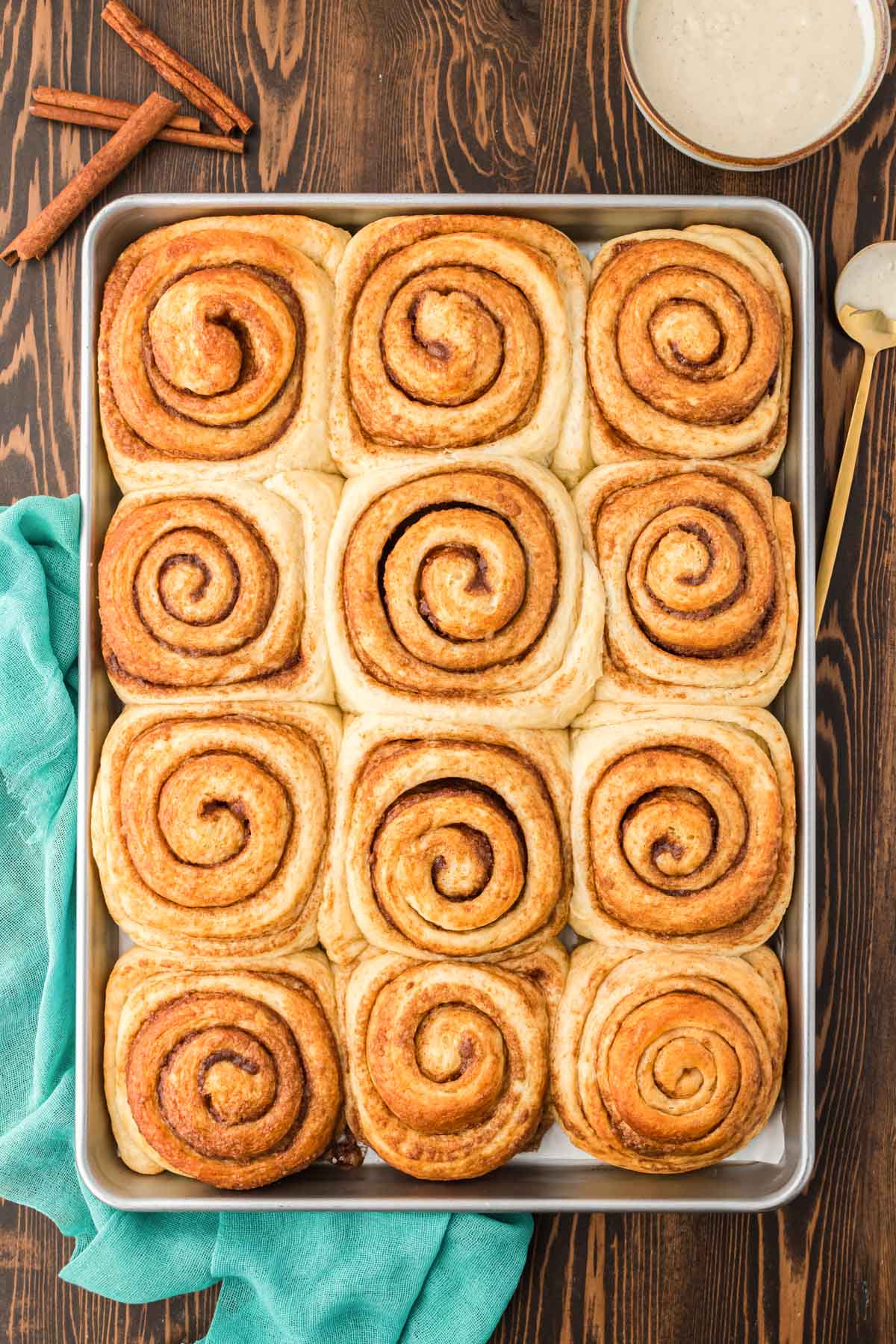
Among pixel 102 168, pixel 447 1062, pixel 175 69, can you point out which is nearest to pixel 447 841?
pixel 447 1062

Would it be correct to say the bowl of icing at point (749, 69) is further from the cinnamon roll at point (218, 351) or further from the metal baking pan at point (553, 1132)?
the cinnamon roll at point (218, 351)

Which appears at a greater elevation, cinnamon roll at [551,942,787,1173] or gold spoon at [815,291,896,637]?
gold spoon at [815,291,896,637]

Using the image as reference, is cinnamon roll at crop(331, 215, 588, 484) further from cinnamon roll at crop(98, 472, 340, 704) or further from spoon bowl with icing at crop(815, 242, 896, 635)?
spoon bowl with icing at crop(815, 242, 896, 635)

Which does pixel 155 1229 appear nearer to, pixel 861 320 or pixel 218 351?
pixel 218 351

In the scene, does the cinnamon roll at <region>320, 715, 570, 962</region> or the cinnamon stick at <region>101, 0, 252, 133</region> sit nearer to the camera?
the cinnamon roll at <region>320, 715, 570, 962</region>

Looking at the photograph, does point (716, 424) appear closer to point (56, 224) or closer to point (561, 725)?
point (561, 725)

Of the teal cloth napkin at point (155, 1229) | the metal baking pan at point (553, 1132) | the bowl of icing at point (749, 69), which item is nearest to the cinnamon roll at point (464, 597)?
the metal baking pan at point (553, 1132)

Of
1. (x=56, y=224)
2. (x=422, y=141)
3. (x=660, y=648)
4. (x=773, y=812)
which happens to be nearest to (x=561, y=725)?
(x=660, y=648)

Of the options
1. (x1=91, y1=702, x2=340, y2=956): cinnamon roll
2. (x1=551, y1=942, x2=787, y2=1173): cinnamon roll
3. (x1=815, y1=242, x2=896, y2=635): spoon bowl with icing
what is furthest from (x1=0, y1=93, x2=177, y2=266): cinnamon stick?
(x1=551, y1=942, x2=787, y2=1173): cinnamon roll
